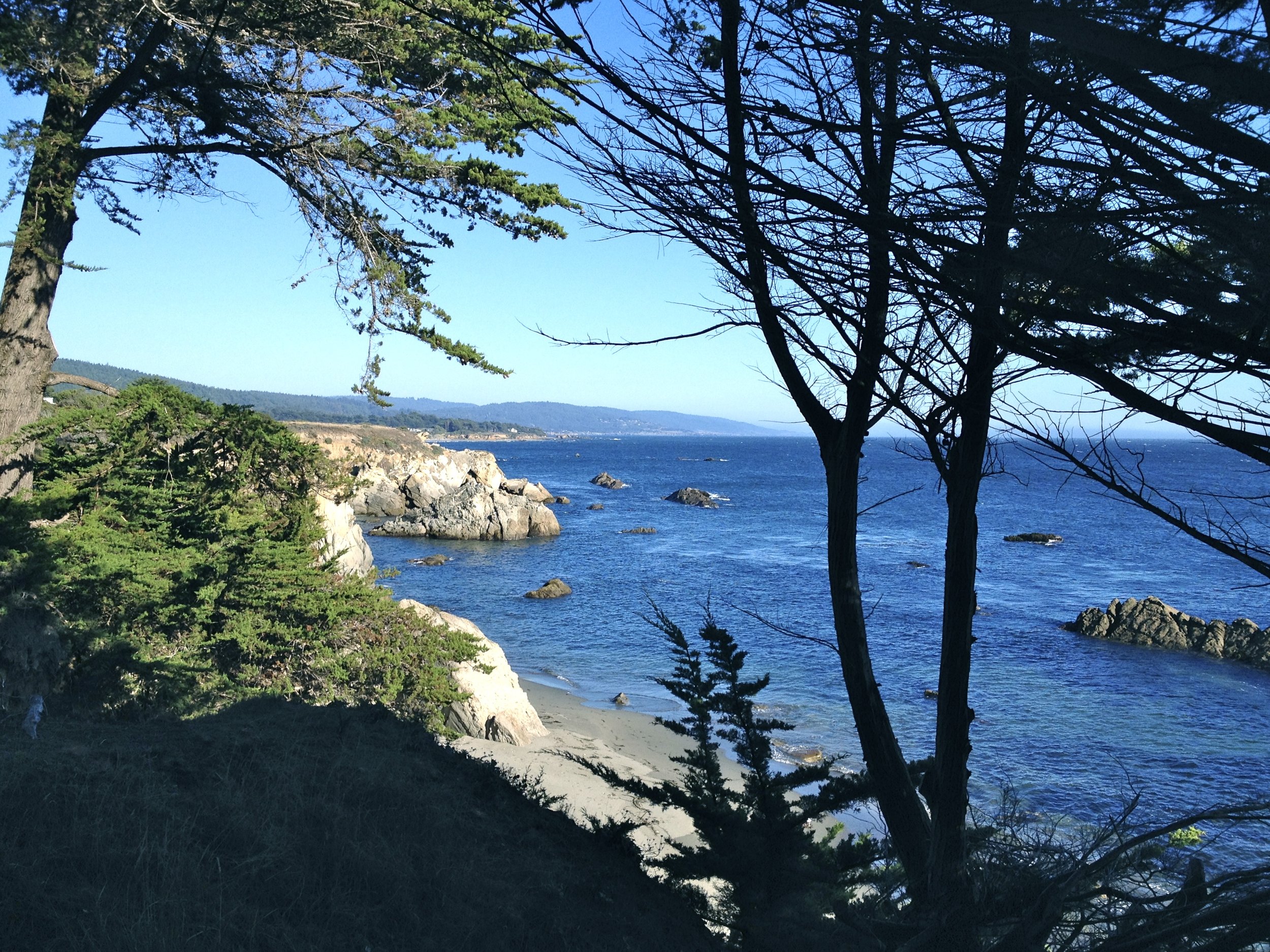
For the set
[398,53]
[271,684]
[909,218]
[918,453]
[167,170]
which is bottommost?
[271,684]

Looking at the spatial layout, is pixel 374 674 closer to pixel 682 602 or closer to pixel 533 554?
pixel 682 602

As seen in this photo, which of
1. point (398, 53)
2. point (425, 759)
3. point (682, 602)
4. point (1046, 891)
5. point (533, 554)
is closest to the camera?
point (1046, 891)

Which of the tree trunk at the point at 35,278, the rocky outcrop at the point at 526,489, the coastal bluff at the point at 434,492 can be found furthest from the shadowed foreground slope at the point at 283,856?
the rocky outcrop at the point at 526,489

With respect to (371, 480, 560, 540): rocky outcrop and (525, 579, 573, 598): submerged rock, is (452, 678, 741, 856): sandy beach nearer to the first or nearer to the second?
(525, 579, 573, 598): submerged rock

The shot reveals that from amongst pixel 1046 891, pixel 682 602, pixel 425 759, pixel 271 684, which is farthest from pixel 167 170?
pixel 682 602

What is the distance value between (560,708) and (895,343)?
1585cm

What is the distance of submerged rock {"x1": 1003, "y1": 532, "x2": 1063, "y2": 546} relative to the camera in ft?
151

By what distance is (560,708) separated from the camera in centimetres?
1861

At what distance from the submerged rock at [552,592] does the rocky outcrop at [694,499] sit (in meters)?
32.3

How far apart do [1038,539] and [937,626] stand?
75.0ft

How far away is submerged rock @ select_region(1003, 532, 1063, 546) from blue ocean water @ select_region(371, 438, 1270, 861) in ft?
4.39

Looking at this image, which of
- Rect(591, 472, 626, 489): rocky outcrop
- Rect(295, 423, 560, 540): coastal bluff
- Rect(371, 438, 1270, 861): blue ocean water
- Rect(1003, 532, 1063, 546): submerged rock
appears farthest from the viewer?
Rect(591, 472, 626, 489): rocky outcrop

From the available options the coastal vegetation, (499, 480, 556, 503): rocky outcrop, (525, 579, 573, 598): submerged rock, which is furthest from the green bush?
(499, 480, 556, 503): rocky outcrop

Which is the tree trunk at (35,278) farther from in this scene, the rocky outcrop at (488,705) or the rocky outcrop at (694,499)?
the rocky outcrop at (694,499)
